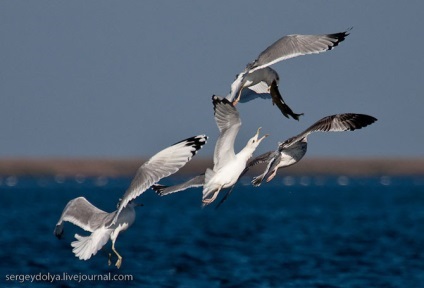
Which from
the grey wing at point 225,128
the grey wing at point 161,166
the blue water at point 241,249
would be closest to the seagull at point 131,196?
the grey wing at point 161,166

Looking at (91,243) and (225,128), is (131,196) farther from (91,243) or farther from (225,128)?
(225,128)

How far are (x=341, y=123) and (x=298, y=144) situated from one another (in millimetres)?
670

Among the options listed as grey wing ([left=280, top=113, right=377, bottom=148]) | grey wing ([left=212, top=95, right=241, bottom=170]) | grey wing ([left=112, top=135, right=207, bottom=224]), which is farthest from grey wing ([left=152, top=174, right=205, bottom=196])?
grey wing ([left=280, top=113, right=377, bottom=148])

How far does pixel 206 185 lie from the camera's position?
14.6 metres

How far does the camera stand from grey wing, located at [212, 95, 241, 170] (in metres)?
14.4

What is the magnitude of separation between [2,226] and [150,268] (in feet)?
43.7

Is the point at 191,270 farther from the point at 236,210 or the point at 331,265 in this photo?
the point at 236,210

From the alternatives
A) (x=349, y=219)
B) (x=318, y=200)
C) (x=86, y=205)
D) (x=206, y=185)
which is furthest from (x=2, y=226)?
(x=318, y=200)

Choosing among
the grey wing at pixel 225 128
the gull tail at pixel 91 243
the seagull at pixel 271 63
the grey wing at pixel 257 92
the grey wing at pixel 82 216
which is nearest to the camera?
the grey wing at pixel 225 128

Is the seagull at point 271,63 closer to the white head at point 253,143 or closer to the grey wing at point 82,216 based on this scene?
the white head at point 253,143

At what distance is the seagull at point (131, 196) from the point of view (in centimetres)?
1495

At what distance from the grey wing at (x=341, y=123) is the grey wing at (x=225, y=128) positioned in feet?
3.62

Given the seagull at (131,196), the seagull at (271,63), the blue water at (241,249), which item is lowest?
the seagull at (131,196)

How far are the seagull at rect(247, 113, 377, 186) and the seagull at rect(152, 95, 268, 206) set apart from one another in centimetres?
56
